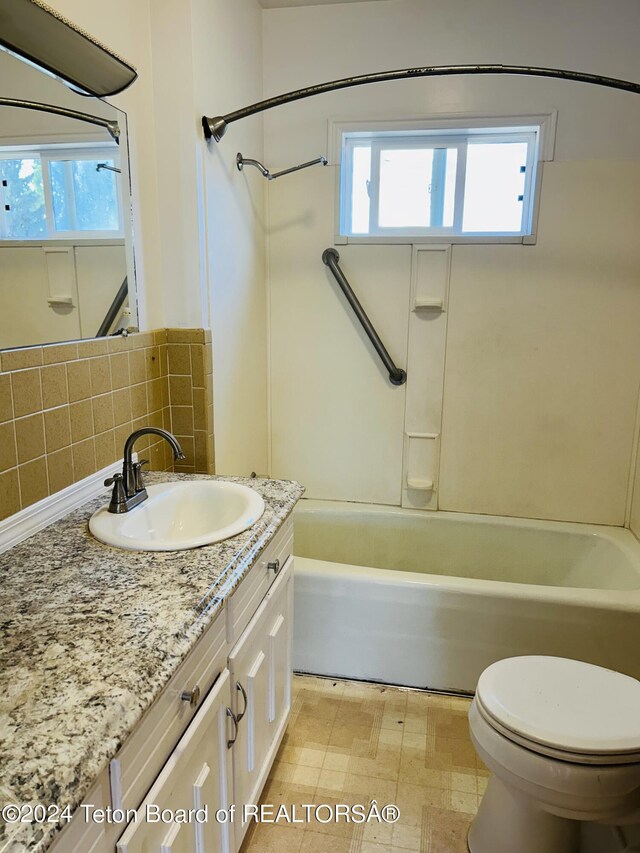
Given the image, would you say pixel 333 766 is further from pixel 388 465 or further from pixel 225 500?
pixel 388 465

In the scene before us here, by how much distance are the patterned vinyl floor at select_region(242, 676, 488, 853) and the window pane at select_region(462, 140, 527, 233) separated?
200cm

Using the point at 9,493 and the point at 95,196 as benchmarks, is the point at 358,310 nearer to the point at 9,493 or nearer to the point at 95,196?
the point at 95,196

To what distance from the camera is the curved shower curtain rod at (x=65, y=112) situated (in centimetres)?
127

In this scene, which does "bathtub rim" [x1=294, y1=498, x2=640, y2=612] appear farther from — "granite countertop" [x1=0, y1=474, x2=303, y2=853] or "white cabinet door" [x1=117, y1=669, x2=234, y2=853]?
"white cabinet door" [x1=117, y1=669, x2=234, y2=853]

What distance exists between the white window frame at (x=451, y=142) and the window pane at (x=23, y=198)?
4.88ft

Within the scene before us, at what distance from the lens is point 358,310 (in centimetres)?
262

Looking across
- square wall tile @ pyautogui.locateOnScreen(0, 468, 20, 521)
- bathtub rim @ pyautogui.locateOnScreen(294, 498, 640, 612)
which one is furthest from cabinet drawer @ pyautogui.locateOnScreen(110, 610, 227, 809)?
bathtub rim @ pyautogui.locateOnScreen(294, 498, 640, 612)

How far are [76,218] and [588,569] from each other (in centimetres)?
239

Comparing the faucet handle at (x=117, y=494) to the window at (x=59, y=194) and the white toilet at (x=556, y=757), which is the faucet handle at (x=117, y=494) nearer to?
the window at (x=59, y=194)

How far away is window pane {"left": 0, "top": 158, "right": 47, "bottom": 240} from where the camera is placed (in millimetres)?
1265

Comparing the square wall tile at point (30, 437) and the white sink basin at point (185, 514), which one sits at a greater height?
the square wall tile at point (30, 437)

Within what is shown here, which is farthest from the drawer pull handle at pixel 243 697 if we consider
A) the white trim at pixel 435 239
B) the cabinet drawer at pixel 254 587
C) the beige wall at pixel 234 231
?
the white trim at pixel 435 239

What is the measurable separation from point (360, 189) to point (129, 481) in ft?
6.09

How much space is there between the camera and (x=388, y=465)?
2783 millimetres
